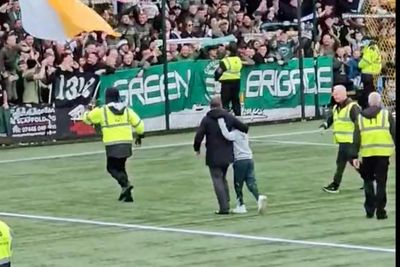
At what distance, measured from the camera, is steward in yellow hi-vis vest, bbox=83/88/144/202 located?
19.7 meters

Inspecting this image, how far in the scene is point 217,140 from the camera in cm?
1816

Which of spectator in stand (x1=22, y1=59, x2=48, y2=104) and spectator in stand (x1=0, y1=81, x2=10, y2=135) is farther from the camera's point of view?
spectator in stand (x1=22, y1=59, x2=48, y2=104)

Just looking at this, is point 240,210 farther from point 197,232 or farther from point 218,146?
point 197,232

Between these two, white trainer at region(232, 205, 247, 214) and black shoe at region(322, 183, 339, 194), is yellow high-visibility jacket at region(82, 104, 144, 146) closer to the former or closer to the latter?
white trainer at region(232, 205, 247, 214)

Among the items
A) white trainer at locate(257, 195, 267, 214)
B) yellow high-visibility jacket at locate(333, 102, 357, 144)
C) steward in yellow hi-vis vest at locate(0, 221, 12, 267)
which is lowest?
white trainer at locate(257, 195, 267, 214)

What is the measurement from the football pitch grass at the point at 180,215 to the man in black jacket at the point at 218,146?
1.32 feet

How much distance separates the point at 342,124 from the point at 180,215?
3.25 metres

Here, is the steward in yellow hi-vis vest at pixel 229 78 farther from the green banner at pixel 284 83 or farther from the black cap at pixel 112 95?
the black cap at pixel 112 95

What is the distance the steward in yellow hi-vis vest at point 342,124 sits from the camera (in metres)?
19.6

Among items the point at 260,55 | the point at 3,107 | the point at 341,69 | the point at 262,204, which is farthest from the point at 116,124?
the point at 341,69

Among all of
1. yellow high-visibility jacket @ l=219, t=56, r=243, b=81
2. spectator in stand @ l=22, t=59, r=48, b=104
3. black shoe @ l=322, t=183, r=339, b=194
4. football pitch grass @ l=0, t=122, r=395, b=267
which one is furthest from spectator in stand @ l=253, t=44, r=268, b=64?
black shoe @ l=322, t=183, r=339, b=194

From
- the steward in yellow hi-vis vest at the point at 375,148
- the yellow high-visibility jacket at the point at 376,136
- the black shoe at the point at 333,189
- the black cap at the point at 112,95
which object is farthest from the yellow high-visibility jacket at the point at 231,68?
the yellow high-visibility jacket at the point at 376,136

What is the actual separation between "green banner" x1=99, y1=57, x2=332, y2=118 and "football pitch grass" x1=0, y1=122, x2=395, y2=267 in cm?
306

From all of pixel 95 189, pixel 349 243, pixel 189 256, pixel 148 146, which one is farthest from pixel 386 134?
pixel 148 146
